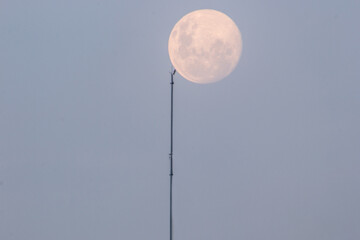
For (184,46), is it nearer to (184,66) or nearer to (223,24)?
(184,66)

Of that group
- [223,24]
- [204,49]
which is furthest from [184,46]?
[223,24]

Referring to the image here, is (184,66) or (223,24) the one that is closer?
(184,66)

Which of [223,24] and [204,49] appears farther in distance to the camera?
[223,24]

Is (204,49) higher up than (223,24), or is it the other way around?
(223,24)

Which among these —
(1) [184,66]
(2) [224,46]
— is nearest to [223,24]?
(2) [224,46]

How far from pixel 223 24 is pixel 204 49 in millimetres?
1151

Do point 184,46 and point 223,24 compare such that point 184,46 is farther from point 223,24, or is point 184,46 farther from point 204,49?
point 223,24

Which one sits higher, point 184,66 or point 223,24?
point 223,24

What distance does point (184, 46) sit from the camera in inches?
379

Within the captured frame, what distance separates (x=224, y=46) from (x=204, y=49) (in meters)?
0.59

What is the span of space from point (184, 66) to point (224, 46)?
1.12 m

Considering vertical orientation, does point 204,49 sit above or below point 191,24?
below

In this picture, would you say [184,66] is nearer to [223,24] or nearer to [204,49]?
[204,49]

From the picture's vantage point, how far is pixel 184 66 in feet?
30.8
